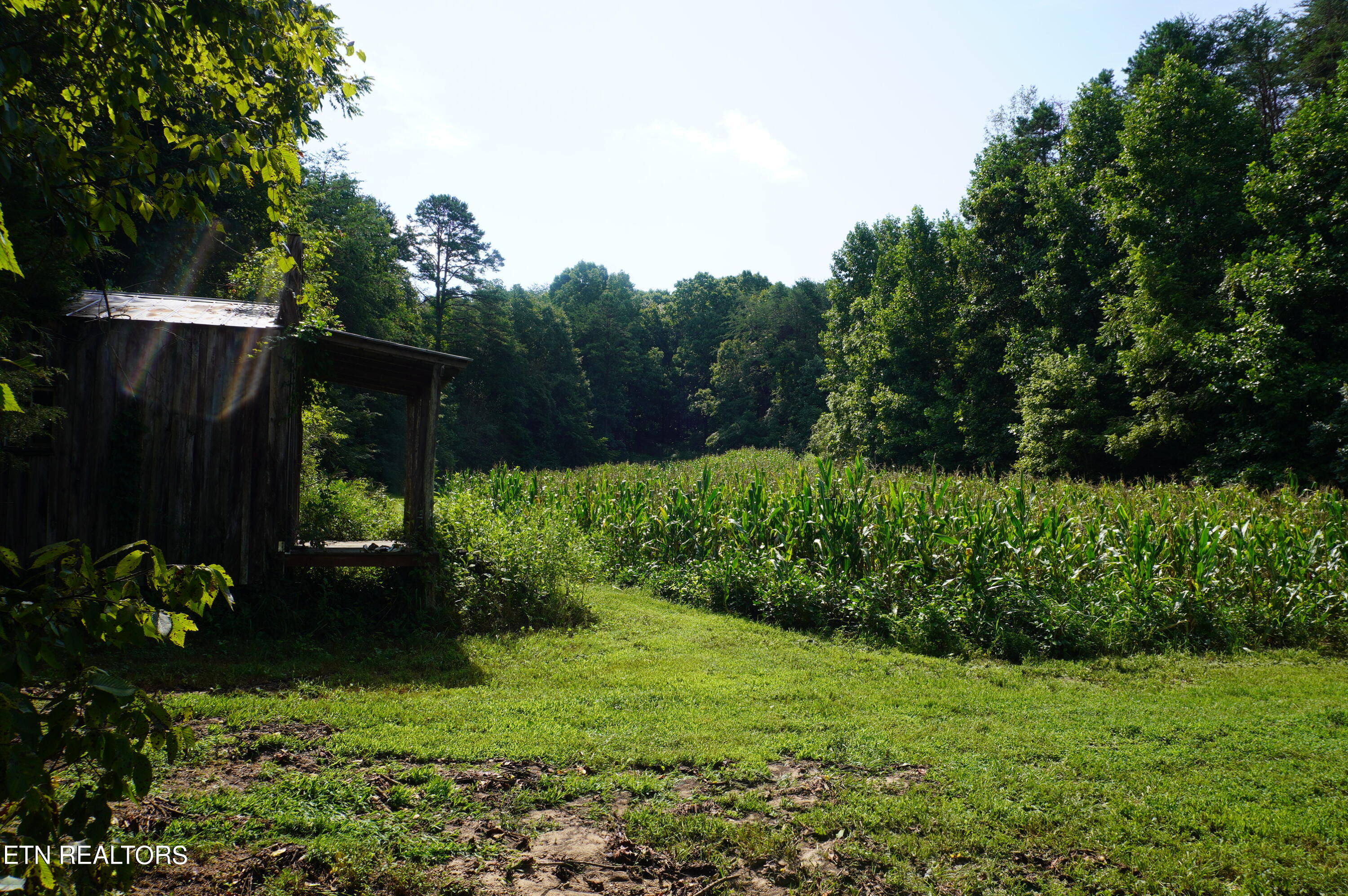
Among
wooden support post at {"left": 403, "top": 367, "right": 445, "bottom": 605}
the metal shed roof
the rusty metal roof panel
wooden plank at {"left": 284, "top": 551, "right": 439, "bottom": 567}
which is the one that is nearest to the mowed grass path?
wooden plank at {"left": 284, "top": 551, "right": 439, "bottom": 567}

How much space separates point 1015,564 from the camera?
892 centimetres

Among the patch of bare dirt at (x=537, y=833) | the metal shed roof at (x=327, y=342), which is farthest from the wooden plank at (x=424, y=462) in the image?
the patch of bare dirt at (x=537, y=833)

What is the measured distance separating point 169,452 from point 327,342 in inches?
74.5

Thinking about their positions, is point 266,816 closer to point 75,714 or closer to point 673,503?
point 75,714

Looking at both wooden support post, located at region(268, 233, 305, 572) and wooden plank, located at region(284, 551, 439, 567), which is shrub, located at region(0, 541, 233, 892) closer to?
wooden plank, located at region(284, 551, 439, 567)

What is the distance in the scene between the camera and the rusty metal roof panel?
7.32 metres

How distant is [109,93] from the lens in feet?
8.61

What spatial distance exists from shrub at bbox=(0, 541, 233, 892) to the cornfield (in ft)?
25.6

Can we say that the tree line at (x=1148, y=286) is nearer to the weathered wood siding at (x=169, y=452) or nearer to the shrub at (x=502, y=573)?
the shrub at (x=502, y=573)

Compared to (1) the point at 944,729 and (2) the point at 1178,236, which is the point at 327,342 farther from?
(2) the point at 1178,236

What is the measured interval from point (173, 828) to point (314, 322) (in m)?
5.63

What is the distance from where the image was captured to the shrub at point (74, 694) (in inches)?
50.2

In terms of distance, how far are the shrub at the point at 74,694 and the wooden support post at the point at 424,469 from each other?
6.70 m

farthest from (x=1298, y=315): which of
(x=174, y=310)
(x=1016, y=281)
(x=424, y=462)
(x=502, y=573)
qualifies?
(x=174, y=310)
